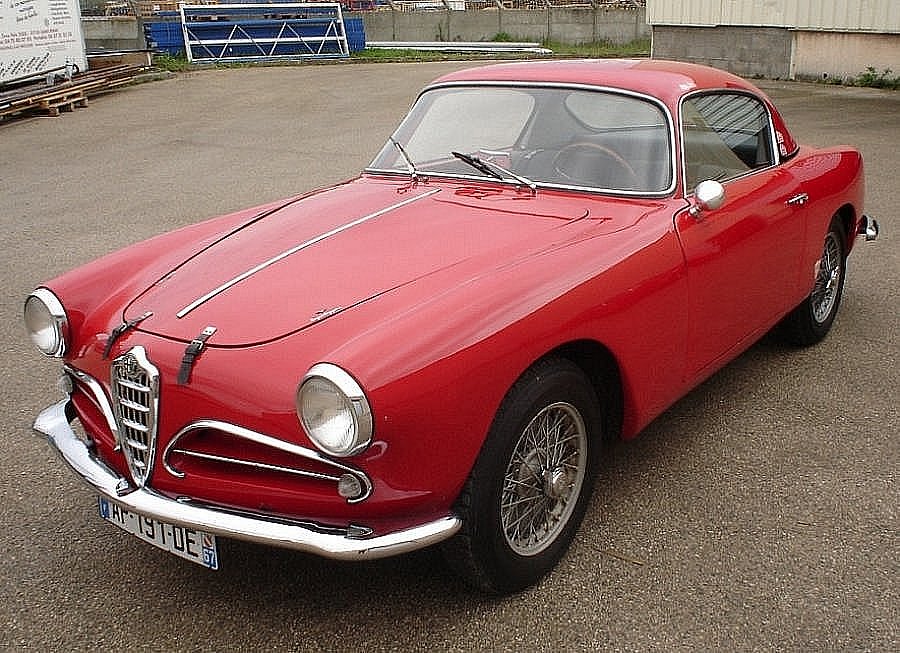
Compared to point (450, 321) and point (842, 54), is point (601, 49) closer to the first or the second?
point (842, 54)

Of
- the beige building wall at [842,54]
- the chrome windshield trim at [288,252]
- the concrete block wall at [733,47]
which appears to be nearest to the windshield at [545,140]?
the chrome windshield trim at [288,252]

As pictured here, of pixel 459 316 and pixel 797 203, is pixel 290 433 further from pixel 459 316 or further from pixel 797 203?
pixel 797 203

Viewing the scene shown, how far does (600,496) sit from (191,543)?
1.54 m

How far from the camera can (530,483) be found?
293 cm

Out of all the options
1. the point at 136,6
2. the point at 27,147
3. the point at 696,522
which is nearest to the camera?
the point at 696,522

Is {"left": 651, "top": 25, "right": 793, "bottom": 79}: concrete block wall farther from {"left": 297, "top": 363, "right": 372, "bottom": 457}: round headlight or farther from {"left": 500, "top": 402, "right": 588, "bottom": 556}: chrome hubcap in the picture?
{"left": 297, "top": 363, "right": 372, "bottom": 457}: round headlight

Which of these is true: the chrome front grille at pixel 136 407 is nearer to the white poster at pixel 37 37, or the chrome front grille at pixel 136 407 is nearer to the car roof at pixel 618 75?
the car roof at pixel 618 75

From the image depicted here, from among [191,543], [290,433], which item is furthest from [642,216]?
[191,543]

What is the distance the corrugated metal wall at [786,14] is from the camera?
48.5ft

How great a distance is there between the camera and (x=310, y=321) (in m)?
2.77

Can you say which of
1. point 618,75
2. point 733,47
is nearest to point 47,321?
point 618,75

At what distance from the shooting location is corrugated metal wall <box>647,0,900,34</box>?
14.8m

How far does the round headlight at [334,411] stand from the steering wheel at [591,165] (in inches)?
67.5

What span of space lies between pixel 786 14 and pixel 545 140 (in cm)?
1422
